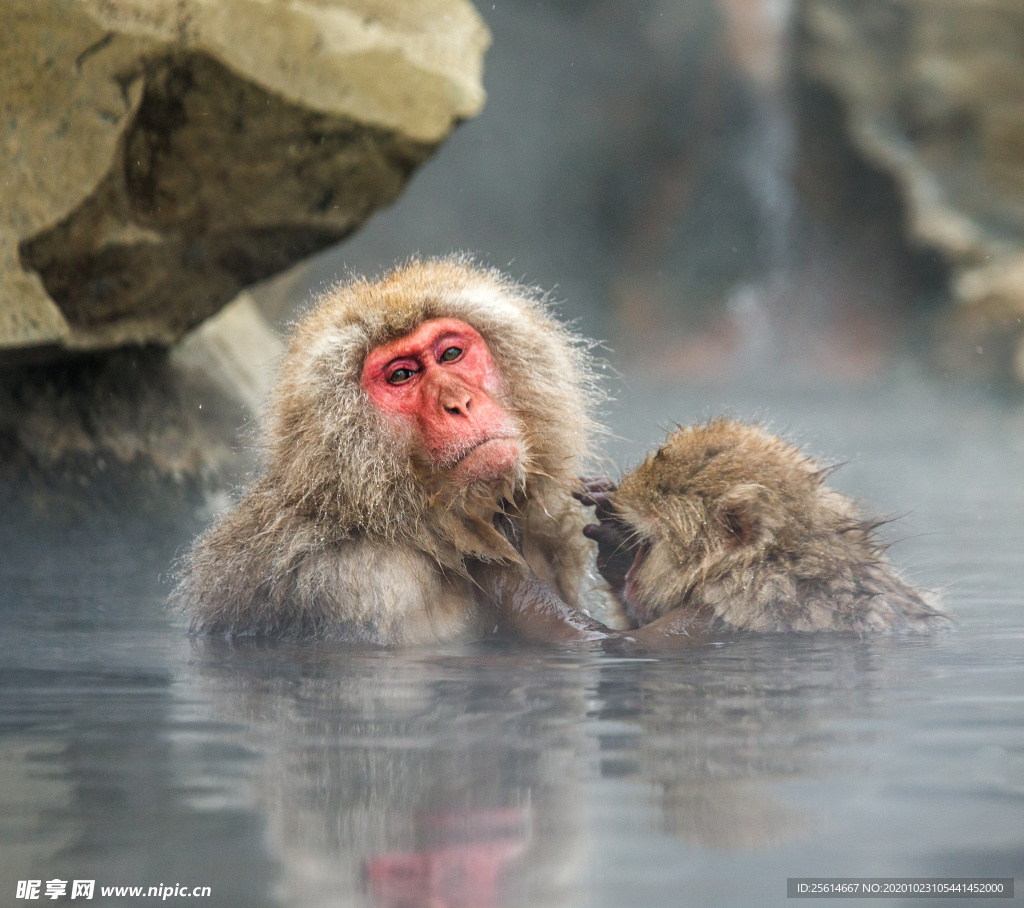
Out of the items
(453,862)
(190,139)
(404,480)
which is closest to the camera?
(453,862)

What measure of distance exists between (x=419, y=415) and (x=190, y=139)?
202 cm

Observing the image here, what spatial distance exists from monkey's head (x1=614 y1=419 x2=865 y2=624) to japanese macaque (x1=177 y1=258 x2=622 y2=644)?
26 centimetres

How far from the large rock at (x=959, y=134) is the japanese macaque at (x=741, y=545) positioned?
26.2ft

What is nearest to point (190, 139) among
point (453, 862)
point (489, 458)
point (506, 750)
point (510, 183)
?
point (489, 458)

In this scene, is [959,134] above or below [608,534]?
above

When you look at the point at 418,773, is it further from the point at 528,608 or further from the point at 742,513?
the point at 742,513

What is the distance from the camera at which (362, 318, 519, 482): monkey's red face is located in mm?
3373

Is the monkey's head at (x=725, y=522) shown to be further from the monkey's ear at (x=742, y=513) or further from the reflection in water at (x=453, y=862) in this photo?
the reflection in water at (x=453, y=862)

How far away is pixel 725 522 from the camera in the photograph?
3.57 meters

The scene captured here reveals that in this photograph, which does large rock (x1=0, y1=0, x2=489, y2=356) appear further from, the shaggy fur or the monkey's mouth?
the shaggy fur

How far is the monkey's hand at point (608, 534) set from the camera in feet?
12.4

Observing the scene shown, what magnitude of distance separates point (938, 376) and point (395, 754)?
1096 cm

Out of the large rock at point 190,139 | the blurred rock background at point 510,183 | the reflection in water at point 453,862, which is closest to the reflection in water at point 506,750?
the reflection in water at point 453,862

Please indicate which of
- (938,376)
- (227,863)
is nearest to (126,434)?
(227,863)
